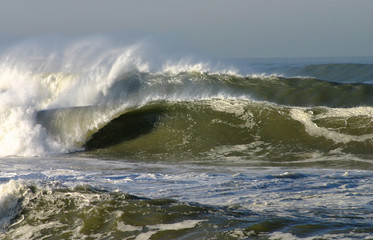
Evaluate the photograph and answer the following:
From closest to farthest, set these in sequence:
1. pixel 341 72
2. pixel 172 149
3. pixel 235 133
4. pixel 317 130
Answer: pixel 317 130
pixel 172 149
pixel 235 133
pixel 341 72

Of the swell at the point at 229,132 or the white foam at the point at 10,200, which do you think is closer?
the white foam at the point at 10,200

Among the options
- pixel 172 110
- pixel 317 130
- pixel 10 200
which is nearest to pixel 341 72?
pixel 172 110

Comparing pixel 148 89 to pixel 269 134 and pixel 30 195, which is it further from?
pixel 30 195

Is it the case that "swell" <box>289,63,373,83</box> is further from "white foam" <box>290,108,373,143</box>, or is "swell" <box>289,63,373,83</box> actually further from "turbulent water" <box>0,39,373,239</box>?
"white foam" <box>290,108,373,143</box>

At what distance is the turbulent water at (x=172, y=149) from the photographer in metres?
5.50

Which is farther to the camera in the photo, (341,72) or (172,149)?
(341,72)

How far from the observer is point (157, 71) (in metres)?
16.1

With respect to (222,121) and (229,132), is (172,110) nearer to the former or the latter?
(222,121)

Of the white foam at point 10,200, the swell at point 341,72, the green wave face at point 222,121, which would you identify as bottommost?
the white foam at point 10,200

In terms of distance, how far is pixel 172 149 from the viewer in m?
11.5

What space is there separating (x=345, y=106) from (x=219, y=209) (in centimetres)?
815

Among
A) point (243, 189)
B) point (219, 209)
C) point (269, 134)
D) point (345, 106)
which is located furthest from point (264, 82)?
point (219, 209)

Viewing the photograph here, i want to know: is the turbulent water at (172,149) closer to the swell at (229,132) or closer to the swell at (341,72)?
the swell at (229,132)

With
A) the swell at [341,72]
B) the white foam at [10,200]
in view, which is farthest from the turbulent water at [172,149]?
the swell at [341,72]
